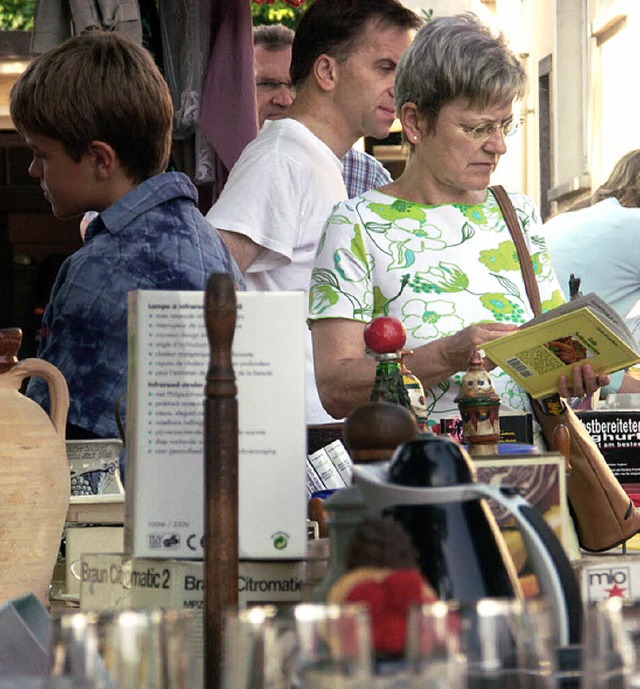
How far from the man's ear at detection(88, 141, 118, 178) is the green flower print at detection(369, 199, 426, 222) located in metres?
0.48

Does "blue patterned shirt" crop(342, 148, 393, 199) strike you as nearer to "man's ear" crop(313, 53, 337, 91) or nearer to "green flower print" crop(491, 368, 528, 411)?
"man's ear" crop(313, 53, 337, 91)

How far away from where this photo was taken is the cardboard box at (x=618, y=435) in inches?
114

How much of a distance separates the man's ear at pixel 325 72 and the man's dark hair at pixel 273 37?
1348mm

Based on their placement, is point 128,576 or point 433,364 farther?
point 433,364

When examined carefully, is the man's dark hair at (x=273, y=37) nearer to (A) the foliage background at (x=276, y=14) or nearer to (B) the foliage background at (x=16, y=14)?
(A) the foliage background at (x=276, y=14)

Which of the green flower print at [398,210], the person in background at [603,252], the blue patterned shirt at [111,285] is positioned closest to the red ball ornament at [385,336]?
the blue patterned shirt at [111,285]

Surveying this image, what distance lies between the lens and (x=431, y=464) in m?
1.12

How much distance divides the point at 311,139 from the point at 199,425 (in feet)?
7.17

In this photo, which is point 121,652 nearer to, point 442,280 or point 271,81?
point 442,280

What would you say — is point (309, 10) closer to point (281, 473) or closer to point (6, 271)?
point (281, 473)

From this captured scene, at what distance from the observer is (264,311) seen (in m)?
1.48

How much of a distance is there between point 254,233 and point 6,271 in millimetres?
11009

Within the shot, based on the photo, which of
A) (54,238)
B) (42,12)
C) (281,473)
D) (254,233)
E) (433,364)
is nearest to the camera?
(281,473)

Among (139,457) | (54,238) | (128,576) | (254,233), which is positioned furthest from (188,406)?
(54,238)
